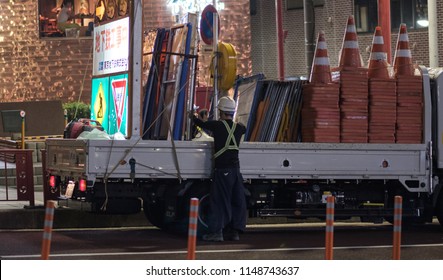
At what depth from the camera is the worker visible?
1653 cm

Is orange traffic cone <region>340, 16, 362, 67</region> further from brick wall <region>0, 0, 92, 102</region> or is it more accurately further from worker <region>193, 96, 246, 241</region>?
brick wall <region>0, 0, 92, 102</region>

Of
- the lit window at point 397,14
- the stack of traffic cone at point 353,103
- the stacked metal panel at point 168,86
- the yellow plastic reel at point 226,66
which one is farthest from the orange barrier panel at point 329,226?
the lit window at point 397,14

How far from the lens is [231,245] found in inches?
639

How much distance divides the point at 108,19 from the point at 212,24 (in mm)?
1556

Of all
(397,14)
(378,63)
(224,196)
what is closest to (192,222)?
(224,196)

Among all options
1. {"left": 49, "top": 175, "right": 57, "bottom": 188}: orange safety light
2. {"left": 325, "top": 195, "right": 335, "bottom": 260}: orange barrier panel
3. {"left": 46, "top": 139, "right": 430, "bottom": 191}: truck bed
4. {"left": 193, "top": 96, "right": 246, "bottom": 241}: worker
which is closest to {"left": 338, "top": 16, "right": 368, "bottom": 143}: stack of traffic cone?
{"left": 46, "top": 139, "right": 430, "bottom": 191}: truck bed

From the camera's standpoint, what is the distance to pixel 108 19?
59.8 feet

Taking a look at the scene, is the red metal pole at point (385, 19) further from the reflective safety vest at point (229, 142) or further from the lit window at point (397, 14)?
the lit window at point (397, 14)

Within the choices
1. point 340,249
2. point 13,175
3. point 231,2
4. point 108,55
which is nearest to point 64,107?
point 231,2

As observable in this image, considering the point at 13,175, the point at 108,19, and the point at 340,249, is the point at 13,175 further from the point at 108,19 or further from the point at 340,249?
the point at 340,249

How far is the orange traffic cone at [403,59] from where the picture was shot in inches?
730

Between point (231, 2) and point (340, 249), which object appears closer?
point (340, 249)

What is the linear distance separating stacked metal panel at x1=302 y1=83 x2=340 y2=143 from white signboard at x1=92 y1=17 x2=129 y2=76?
108 inches

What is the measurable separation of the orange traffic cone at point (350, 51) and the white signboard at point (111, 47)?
10.9 ft
